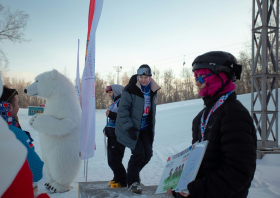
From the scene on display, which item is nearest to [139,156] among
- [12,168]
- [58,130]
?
[58,130]

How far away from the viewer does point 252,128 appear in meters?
1.18

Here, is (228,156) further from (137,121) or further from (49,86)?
(49,86)

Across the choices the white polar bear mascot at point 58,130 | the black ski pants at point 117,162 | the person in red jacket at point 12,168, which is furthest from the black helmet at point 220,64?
the white polar bear mascot at point 58,130

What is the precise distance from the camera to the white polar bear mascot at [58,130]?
3.39 m

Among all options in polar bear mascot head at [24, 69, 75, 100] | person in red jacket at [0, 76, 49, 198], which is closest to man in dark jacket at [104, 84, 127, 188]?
polar bear mascot head at [24, 69, 75, 100]

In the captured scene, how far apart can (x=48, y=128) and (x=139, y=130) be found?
4.69ft

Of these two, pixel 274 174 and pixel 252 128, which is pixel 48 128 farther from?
pixel 274 174

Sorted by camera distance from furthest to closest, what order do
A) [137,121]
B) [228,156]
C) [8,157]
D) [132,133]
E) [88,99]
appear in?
[88,99]
[137,121]
[132,133]
[228,156]
[8,157]

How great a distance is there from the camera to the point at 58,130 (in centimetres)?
337

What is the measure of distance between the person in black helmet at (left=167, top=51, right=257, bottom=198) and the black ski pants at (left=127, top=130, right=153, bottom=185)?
176 centimetres

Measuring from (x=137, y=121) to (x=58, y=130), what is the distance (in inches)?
49.8

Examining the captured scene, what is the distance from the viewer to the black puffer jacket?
3.60ft

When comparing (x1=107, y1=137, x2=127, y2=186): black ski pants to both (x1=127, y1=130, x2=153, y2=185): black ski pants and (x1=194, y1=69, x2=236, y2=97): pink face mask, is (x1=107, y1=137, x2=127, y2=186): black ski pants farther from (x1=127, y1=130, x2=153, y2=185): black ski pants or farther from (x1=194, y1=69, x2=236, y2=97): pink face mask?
(x1=194, y1=69, x2=236, y2=97): pink face mask

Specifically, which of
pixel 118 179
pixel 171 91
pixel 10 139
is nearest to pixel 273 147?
pixel 118 179
